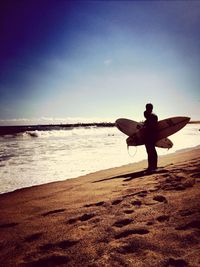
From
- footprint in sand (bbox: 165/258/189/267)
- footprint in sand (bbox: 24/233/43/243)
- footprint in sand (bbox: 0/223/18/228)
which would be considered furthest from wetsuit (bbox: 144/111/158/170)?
footprint in sand (bbox: 165/258/189/267)

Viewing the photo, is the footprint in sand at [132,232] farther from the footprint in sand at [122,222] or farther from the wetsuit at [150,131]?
the wetsuit at [150,131]

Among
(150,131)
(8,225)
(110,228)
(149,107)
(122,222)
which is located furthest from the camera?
(150,131)

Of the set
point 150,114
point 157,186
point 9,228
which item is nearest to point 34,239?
point 9,228

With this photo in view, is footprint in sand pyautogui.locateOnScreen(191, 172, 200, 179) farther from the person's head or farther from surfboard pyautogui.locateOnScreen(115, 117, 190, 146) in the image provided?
surfboard pyautogui.locateOnScreen(115, 117, 190, 146)

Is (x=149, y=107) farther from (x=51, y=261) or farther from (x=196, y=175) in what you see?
(x=51, y=261)

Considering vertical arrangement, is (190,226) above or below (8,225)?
above

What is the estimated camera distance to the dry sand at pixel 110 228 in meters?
1.95

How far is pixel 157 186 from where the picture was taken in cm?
369

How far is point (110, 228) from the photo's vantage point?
2.44 m

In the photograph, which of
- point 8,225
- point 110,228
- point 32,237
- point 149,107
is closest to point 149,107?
point 149,107

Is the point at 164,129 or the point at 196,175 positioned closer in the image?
the point at 196,175

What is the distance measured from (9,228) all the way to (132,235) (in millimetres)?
1608

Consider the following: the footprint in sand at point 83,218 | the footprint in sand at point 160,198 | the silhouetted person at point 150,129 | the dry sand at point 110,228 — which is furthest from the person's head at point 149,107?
the footprint in sand at point 83,218

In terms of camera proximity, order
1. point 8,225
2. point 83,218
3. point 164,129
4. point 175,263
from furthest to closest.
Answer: point 164,129 < point 8,225 < point 83,218 < point 175,263
